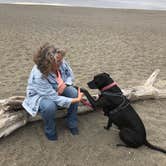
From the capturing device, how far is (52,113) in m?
4.55

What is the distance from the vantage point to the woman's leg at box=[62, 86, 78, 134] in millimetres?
4855

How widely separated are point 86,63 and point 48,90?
444 cm

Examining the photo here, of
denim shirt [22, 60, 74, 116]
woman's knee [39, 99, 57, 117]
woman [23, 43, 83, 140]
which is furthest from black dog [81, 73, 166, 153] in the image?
woman's knee [39, 99, 57, 117]

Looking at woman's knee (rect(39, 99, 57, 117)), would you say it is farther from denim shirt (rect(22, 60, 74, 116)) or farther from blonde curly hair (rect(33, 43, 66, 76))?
blonde curly hair (rect(33, 43, 66, 76))

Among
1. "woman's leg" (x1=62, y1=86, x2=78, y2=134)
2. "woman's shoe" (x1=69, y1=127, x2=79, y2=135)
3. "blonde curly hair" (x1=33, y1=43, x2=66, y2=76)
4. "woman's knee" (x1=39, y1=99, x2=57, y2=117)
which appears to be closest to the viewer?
"blonde curly hair" (x1=33, y1=43, x2=66, y2=76)

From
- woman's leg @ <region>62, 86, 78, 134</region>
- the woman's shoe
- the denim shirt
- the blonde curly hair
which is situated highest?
the blonde curly hair

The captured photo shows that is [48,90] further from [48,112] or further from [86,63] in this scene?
[86,63]

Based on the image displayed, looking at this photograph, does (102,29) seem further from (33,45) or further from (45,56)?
(45,56)

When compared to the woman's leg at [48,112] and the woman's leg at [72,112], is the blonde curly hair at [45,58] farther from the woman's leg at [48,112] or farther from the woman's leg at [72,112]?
the woman's leg at [72,112]

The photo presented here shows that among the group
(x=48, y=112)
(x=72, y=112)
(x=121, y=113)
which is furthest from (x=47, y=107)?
(x=121, y=113)

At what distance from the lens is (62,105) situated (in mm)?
4609

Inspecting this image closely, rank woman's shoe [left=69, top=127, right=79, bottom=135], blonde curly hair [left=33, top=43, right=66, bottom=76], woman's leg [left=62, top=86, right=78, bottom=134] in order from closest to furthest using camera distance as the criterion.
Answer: blonde curly hair [left=33, top=43, right=66, bottom=76]
woman's leg [left=62, top=86, right=78, bottom=134]
woman's shoe [left=69, top=127, right=79, bottom=135]

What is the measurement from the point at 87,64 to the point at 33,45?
2.72 metres

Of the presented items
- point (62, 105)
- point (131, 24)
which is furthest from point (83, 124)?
point (131, 24)
